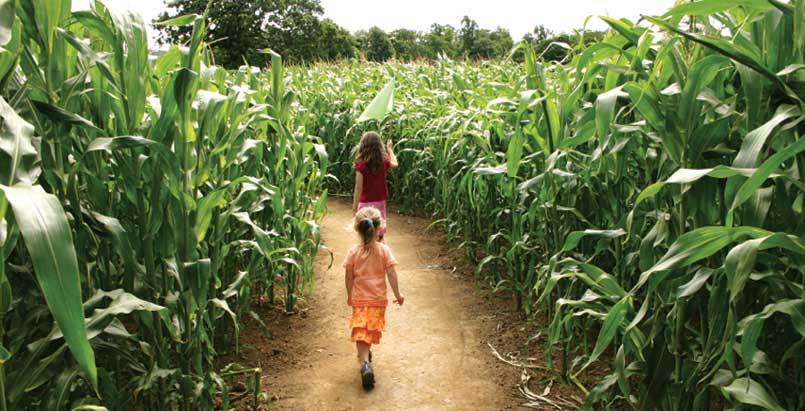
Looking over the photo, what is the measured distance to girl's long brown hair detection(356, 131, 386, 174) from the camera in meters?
5.22

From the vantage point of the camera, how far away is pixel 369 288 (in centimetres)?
380

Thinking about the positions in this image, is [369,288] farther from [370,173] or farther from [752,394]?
[752,394]

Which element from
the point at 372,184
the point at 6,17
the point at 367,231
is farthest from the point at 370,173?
the point at 6,17

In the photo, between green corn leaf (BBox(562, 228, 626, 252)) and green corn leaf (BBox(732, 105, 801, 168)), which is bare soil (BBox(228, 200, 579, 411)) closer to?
green corn leaf (BBox(562, 228, 626, 252))

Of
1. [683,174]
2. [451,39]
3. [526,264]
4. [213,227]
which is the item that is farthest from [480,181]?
[451,39]

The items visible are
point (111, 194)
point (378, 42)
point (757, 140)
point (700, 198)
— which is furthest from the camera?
point (378, 42)

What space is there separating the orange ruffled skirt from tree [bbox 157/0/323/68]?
33.3m

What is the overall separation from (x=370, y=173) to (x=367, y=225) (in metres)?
1.61

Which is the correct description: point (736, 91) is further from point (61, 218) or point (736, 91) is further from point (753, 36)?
point (61, 218)

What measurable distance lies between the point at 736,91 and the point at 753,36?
0.24 meters

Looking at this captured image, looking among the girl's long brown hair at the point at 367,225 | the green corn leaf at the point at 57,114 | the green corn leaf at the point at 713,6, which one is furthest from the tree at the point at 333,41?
the green corn leaf at the point at 713,6

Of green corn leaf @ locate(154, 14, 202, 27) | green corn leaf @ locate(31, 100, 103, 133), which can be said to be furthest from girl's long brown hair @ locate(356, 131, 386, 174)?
green corn leaf @ locate(31, 100, 103, 133)

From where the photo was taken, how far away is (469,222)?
5.93m

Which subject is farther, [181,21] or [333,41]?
[333,41]
